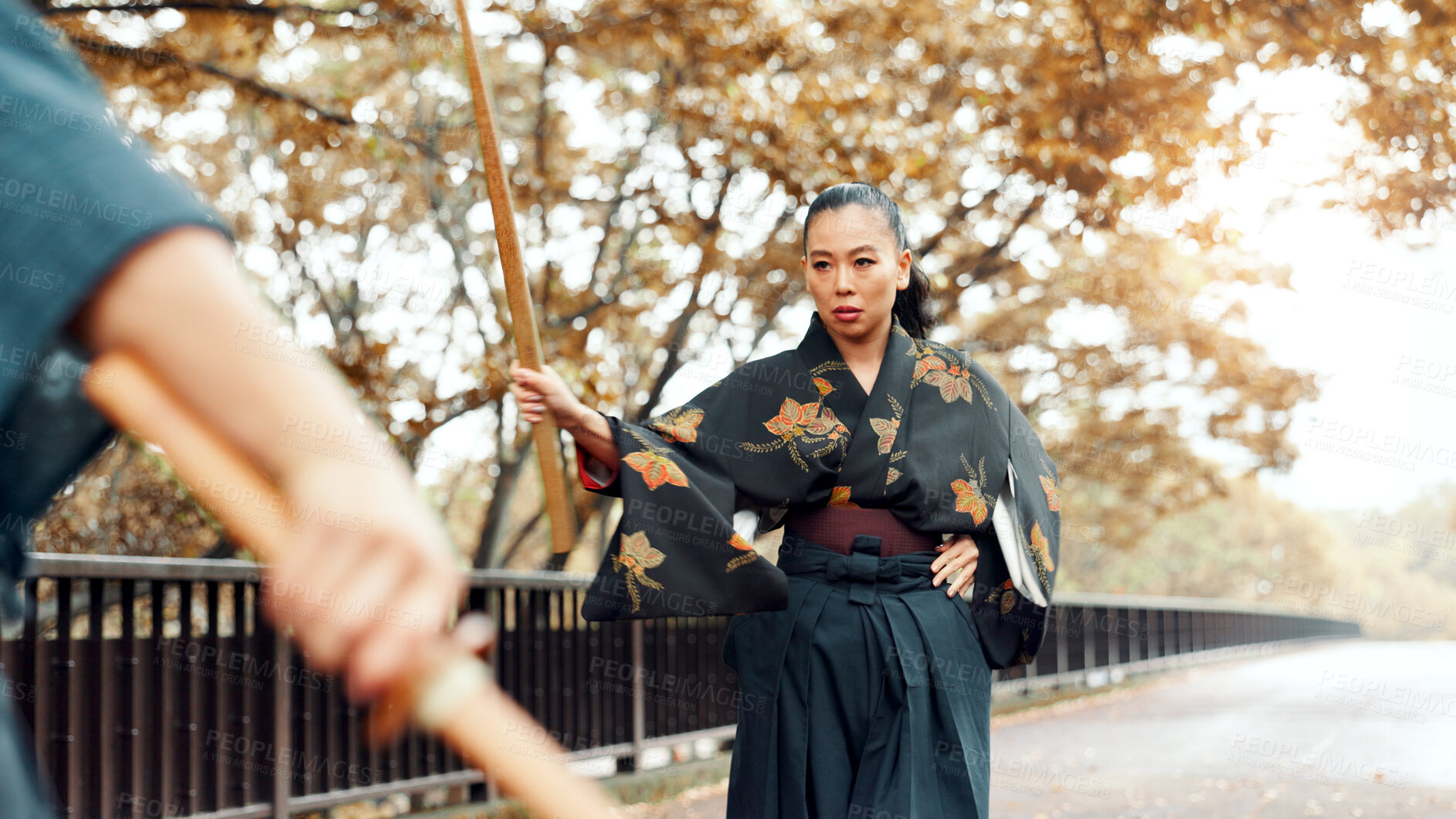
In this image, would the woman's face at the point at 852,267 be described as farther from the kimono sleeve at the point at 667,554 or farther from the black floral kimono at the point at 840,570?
the kimono sleeve at the point at 667,554

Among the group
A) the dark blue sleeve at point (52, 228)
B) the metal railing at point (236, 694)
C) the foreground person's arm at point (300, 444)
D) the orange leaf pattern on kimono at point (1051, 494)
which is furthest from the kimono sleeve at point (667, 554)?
the foreground person's arm at point (300, 444)

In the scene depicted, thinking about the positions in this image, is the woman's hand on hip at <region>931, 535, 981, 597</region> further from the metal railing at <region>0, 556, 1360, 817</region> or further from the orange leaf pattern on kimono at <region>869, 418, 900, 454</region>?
the metal railing at <region>0, 556, 1360, 817</region>

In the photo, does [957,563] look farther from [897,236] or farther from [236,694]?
[236,694]

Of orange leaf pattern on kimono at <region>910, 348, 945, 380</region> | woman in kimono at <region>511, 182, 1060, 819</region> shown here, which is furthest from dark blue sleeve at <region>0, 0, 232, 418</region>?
orange leaf pattern on kimono at <region>910, 348, 945, 380</region>

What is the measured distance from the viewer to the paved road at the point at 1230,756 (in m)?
6.28

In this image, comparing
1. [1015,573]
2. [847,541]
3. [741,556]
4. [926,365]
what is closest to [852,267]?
[926,365]

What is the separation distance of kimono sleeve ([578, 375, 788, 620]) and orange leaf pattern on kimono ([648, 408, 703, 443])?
81mm

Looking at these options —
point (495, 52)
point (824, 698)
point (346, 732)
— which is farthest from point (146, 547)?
point (824, 698)

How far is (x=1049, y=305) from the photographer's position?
517 inches

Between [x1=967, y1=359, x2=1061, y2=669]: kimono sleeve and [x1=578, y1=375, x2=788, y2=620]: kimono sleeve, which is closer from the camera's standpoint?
[x1=578, y1=375, x2=788, y2=620]: kimono sleeve

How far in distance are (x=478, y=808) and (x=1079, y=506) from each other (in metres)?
21.0

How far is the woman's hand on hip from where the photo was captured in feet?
10.00

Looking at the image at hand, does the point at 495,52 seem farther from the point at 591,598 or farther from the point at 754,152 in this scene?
the point at 591,598

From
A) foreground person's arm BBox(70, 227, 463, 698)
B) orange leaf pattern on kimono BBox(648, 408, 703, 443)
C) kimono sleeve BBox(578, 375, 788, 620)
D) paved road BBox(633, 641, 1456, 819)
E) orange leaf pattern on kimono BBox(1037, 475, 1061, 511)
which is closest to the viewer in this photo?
foreground person's arm BBox(70, 227, 463, 698)
